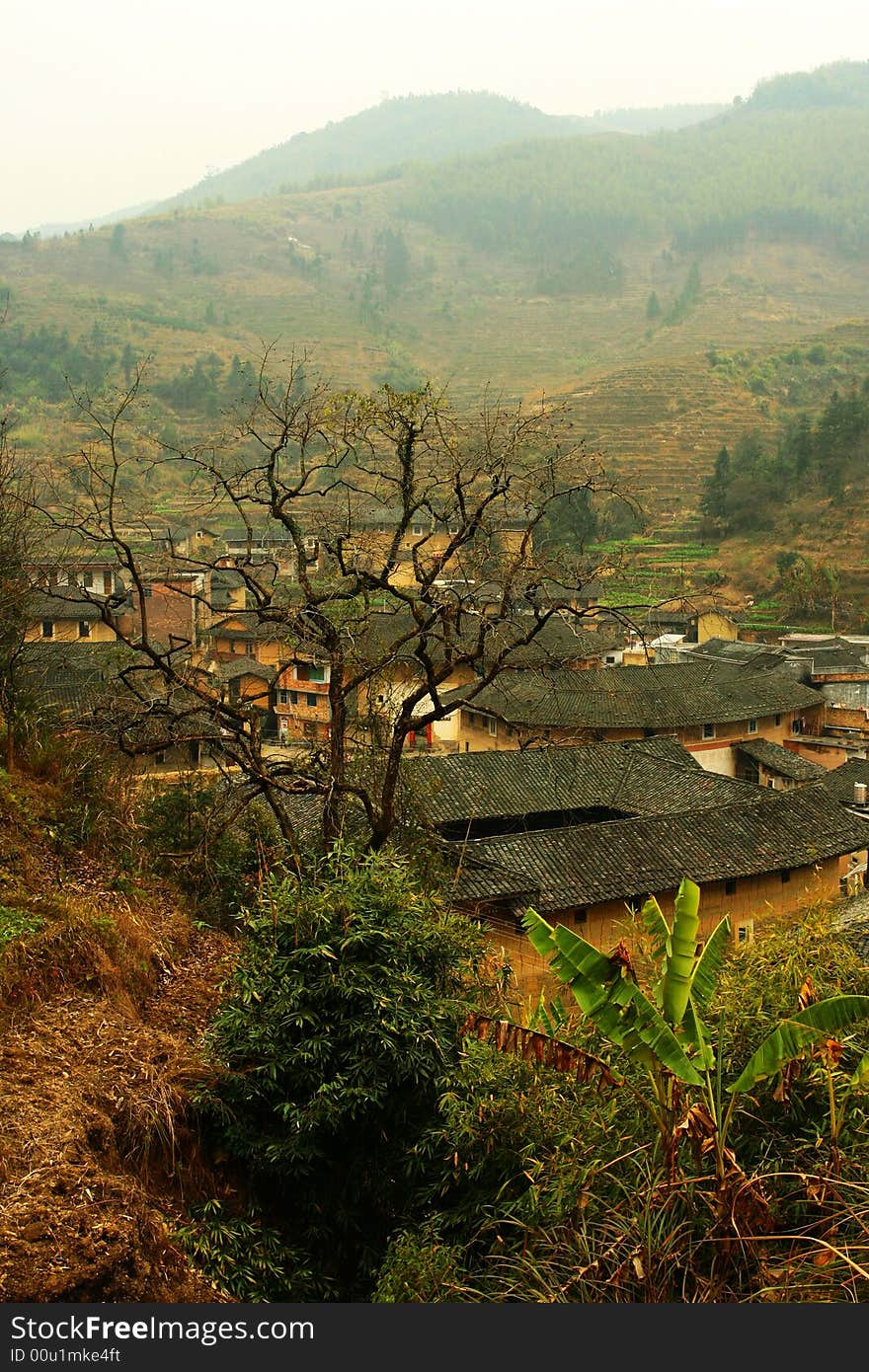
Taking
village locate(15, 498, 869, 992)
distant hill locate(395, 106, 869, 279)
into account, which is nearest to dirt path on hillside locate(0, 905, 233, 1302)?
village locate(15, 498, 869, 992)

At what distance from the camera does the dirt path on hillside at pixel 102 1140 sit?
5559mm

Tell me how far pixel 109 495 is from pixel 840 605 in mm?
→ 45509

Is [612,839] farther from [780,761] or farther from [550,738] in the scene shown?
[780,761]

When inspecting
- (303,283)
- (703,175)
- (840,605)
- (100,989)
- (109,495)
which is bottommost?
(840,605)

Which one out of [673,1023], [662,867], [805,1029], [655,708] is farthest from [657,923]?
[655,708]

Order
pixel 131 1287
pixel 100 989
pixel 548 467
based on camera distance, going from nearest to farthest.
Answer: pixel 131 1287
pixel 100 989
pixel 548 467

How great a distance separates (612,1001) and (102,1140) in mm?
3078

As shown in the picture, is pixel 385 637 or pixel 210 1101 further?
pixel 385 637

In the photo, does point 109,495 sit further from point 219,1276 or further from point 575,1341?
point 575,1341

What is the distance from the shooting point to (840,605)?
50.9m

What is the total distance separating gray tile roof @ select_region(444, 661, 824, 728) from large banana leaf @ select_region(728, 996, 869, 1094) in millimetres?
21880

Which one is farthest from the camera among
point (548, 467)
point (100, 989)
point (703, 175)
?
point (703, 175)

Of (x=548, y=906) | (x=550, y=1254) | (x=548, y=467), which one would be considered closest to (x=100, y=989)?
(x=550, y=1254)

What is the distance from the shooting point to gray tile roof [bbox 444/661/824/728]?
29125 millimetres
